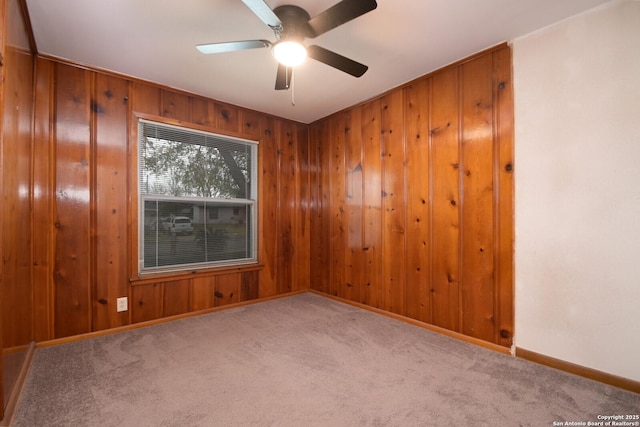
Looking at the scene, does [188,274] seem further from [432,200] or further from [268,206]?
[432,200]

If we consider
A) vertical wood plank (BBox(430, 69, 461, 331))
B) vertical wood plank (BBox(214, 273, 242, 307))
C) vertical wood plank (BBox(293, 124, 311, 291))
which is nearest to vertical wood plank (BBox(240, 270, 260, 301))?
vertical wood plank (BBox(214, 273, 242, 307))

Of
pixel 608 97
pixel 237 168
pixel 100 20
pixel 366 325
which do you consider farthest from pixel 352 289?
pixel 100 20

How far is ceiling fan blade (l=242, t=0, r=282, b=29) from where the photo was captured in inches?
58.5

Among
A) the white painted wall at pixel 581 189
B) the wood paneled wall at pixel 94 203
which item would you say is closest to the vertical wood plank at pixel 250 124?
the wood paneled wall at pixel 94 203

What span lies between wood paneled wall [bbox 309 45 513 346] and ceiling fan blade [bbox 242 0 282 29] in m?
1.71

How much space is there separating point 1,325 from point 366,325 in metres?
2.52

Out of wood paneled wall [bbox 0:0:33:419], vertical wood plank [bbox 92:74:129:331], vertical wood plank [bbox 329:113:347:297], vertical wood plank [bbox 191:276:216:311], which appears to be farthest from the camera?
vertical wood plank [bbox 329:113:347:297]

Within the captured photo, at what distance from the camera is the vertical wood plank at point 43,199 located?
92.9 inches

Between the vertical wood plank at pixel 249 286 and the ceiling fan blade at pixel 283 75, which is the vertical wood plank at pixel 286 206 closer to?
the vertical wood plank at pixel 249 286

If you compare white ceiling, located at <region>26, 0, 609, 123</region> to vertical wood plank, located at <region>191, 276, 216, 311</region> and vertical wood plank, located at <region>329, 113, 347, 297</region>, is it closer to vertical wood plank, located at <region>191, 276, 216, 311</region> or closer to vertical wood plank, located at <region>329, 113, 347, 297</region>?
vertical wood plank, located at <region>329, 113, 347, 297</region>

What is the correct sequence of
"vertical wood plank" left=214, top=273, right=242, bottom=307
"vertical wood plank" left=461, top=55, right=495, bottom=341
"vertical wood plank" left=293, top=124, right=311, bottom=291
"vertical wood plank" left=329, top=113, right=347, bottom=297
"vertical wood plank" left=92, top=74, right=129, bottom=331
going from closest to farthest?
"vertical wood plank" left=461, top=55, right=495, bottom=341
"vertical wood plank" left=92, top=74, right=129, bottom=331
"vertical wood plank" left=214, top=273, right=242, bottom=307
"vertical wood plank" left=329, top=113, right=347, bottom=297
"vertical wood plank" left=293, top=124, right=311, bottom=291

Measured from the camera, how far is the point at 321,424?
1.50 m

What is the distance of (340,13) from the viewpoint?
61.1 inches

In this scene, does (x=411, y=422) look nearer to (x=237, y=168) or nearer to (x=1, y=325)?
(x=1, y=325)
